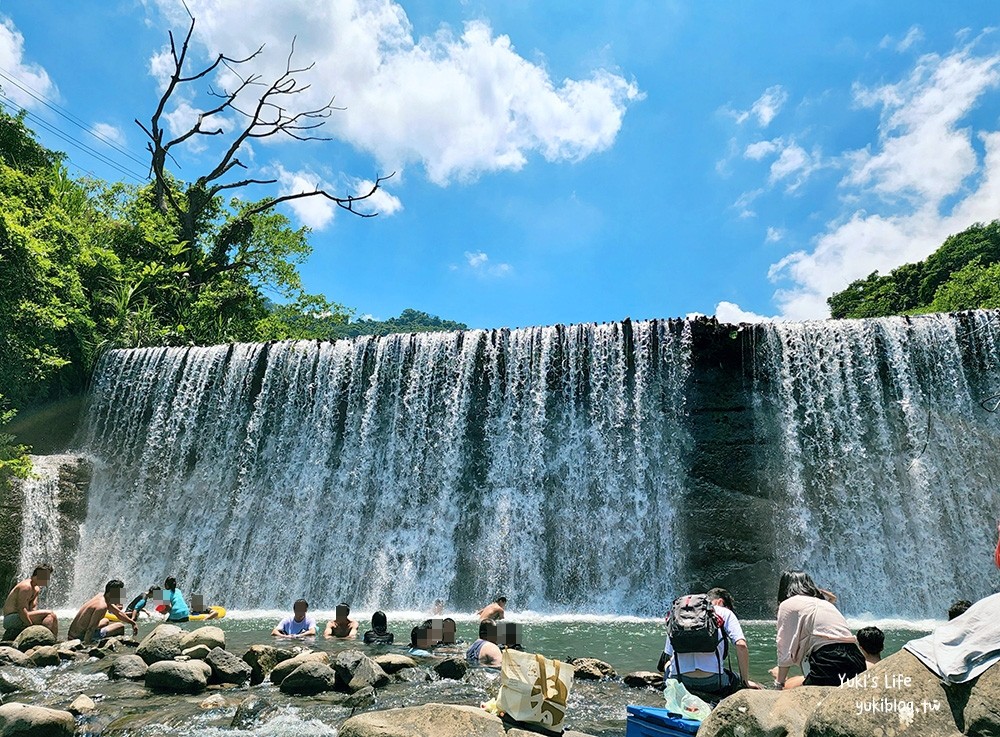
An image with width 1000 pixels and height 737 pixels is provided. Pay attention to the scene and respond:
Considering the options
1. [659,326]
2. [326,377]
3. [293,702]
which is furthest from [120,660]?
[659,326]

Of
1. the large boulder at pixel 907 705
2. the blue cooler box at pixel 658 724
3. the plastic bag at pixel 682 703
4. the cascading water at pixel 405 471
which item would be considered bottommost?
the blue cooler box at pixel 658 724

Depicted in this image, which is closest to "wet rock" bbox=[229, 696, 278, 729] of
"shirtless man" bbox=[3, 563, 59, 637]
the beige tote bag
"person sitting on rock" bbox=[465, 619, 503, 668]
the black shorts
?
"person sitting on rock" bbox=[465, 619, 503, 668]

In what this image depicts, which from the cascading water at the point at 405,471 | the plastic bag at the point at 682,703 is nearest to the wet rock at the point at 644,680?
the plastic bag at the point at 682,703

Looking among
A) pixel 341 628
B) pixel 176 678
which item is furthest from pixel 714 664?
pixel 341 628

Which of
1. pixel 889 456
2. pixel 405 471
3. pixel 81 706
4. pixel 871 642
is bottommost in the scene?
pixel 81 706

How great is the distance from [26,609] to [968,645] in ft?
41.2

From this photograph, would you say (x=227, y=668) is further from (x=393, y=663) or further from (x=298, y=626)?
(x=298, y=626)

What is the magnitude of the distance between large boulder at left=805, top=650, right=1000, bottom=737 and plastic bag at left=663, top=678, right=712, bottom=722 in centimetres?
76

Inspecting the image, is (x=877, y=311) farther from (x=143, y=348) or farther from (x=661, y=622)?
(x=143, y=348)

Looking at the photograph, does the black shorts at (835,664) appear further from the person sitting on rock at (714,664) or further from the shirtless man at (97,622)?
the shirtless man at (97,622)

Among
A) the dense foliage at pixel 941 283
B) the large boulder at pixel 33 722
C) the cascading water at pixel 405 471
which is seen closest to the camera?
the large boulder at pixel 33 722

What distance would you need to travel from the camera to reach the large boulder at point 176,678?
6938 mm

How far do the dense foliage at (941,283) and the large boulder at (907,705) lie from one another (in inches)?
1145

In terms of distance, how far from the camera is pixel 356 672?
718cm
